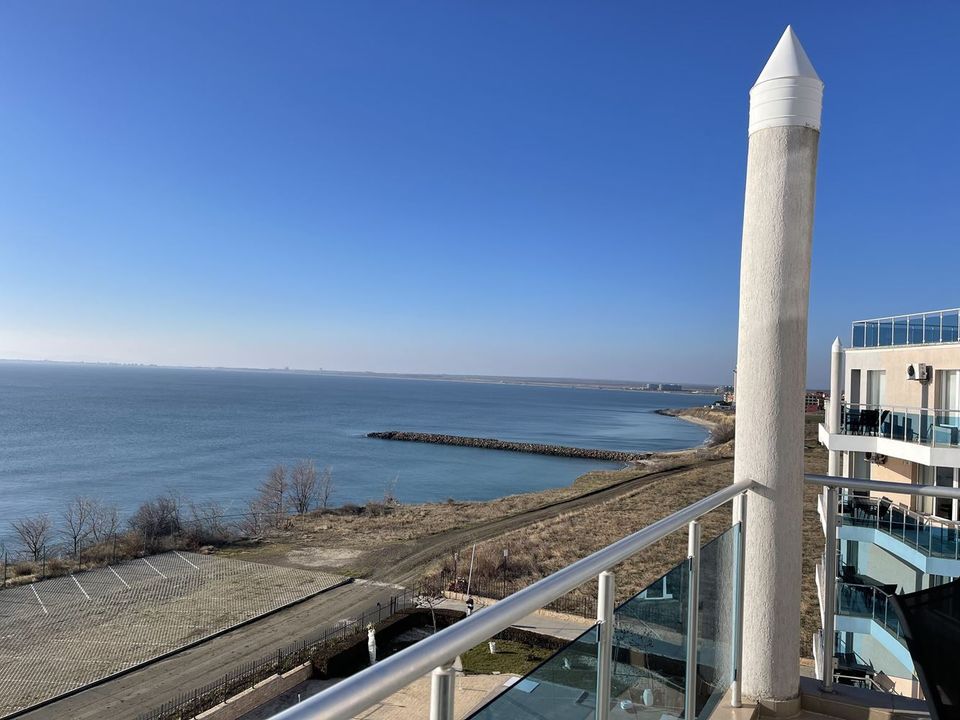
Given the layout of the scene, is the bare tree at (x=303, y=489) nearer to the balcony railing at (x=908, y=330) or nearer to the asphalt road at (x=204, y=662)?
the asphalt road at (x=204, y=662)

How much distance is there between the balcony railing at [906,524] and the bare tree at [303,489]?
3318 centimetres

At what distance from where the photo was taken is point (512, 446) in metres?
63.8

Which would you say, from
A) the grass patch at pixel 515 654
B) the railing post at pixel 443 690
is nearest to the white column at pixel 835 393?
the grass patch at pixel 515 654

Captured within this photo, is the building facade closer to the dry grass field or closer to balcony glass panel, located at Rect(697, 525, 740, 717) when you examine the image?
balcony glass panel, located at Rect(697, 525, 740, 717)

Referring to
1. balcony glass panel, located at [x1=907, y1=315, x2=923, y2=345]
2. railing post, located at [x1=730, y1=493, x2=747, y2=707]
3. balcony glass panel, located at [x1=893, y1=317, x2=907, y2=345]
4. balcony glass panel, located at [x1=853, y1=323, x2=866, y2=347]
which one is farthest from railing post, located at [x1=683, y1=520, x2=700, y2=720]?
balcony glass panel, located at [x1=853, y1=323, x2=866, y2=347]

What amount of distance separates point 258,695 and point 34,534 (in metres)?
20.2

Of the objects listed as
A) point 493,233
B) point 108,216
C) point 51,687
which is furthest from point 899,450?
point 108,216

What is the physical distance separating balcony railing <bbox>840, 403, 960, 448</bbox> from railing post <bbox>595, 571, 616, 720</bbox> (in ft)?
29.7

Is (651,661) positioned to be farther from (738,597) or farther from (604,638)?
(738,597)

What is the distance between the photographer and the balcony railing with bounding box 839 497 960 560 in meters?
3.05

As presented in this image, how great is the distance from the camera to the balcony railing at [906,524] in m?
3.05

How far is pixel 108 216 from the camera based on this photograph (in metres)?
44.7

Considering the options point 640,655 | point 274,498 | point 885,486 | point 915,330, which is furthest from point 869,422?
point 274,498

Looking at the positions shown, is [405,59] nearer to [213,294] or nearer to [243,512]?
[243,512]
